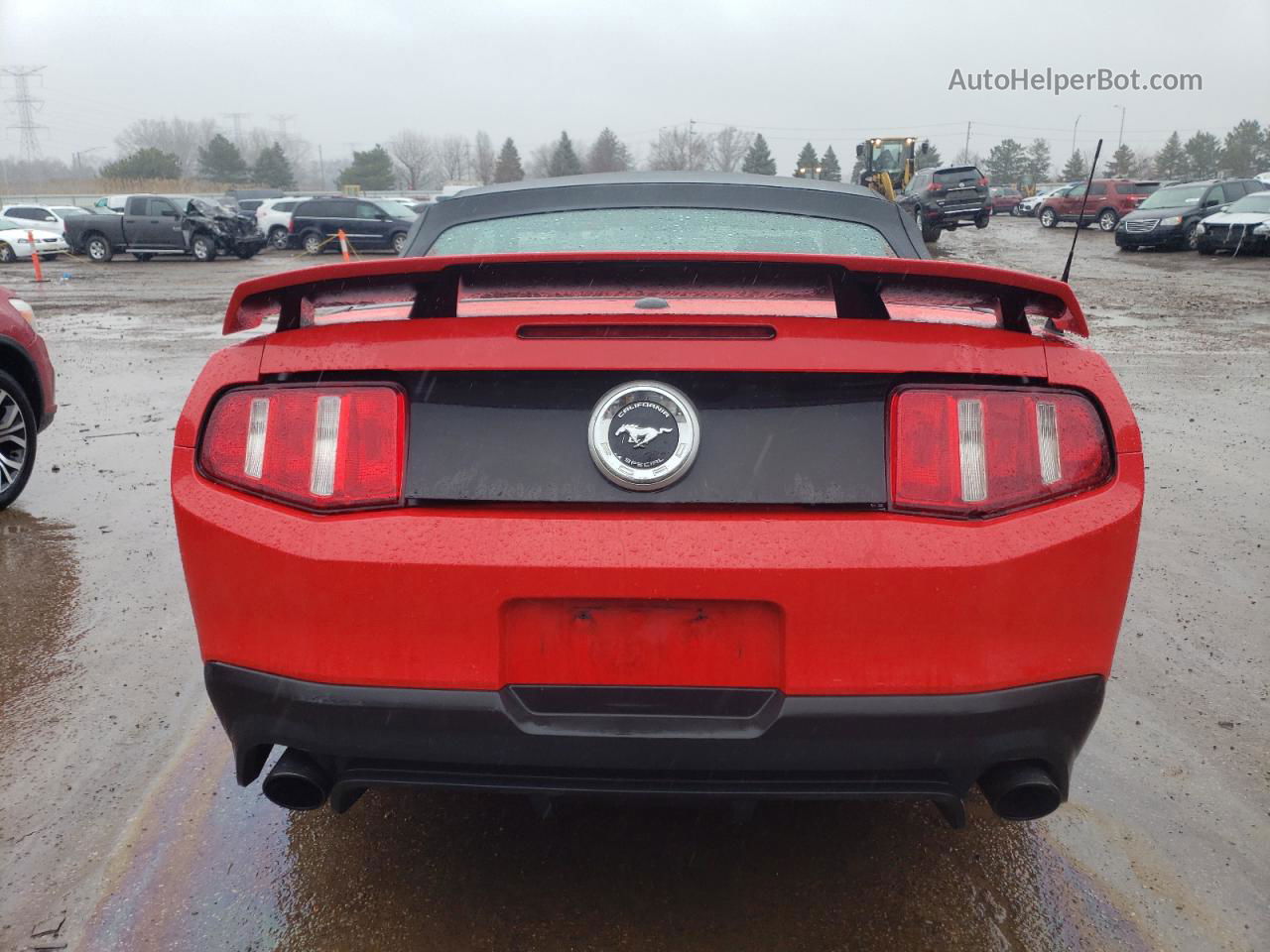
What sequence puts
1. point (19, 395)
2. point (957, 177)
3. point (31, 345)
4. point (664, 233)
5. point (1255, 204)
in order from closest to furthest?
point (664, 233) < point (19, 395) < point (31, 345) < point (1255, 204) < point (957, 177)

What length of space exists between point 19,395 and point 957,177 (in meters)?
27.9

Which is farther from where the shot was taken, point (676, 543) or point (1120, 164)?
point (1120, 164)

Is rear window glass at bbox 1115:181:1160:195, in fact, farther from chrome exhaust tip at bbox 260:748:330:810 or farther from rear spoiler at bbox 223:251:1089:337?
chrome exhaust tip at bbox 260:748:330:810

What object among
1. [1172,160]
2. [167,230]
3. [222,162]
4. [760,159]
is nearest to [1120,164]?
[1172,160]

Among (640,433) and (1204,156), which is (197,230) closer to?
(640,433)

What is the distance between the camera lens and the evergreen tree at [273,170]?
276 ft

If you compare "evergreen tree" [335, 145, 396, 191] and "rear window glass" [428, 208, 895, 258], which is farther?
"evergreen tree" [335, 145, 396, 191]

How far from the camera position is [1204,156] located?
86375mm

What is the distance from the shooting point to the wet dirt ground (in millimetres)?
2113

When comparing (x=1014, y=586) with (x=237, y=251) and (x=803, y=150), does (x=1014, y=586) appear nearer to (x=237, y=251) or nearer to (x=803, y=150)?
(x=237, y=251)

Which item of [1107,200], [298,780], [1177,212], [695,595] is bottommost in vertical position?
[1107,200]

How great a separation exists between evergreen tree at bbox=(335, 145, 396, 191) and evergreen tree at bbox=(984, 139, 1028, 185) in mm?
60158

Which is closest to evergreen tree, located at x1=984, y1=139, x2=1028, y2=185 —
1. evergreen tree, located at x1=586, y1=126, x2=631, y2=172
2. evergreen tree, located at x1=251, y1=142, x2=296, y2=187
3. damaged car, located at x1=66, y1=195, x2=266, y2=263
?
evergreen tree, located at x1=586, y1=126, x2=631, y2=172

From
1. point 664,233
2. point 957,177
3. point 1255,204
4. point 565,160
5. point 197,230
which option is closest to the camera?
point 664,233
